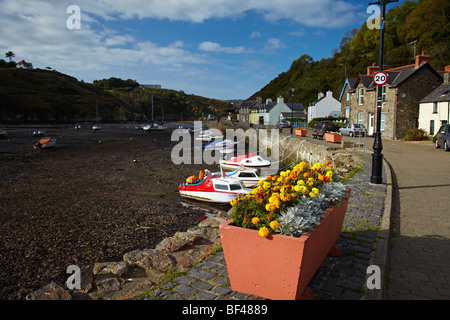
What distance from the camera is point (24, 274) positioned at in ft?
26.5

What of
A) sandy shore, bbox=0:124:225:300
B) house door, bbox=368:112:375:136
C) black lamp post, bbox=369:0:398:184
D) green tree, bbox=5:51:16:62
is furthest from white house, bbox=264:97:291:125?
green tree, bbox=5:51:16:62

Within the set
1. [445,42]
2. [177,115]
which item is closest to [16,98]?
[177,115]

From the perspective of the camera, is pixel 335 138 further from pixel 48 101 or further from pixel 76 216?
pixel 48 101

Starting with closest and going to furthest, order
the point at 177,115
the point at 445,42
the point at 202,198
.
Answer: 1. the point at 202,198
2. the point at 445,42
3. the point at 177,115

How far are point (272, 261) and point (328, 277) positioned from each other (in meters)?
1.54

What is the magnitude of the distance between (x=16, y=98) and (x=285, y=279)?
421 feet

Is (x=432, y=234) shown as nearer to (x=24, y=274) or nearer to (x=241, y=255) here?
Result: (x=241, y=255)

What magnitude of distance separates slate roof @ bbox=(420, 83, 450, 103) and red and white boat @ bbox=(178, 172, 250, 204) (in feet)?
72.5

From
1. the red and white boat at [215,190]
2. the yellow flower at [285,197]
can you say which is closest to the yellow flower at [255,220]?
the yellow flower at [285,197]

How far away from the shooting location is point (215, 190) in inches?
648

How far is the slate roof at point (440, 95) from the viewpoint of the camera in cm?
2688

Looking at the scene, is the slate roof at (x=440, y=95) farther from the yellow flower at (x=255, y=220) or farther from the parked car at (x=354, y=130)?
the yellow flower at (x=255, y=220)

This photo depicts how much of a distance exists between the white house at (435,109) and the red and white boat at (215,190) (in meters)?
21.6

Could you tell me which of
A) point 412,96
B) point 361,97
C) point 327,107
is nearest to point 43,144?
point 361,97
